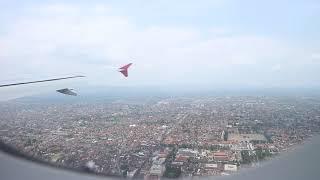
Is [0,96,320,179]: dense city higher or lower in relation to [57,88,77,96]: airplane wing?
lower

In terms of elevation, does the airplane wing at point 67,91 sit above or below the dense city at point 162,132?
above

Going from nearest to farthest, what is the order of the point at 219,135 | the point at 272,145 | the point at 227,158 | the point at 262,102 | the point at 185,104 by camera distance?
1. the point at 272,145
2. the point at 227,158
3. the point at 219,135
4. the point at 262,102
5. the point at 185,104

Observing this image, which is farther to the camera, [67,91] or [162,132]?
A: [162,132]

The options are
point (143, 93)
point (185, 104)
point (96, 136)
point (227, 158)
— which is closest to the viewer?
point (227, 158)

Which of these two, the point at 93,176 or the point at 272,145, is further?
the point at 93,176

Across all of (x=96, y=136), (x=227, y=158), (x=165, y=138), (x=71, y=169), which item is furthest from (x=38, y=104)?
(x=227, y=158)

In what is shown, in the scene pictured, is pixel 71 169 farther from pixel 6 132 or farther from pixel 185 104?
pixel 185 104

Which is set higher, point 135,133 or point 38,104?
point 38,104

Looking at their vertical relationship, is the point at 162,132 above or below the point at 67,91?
below
